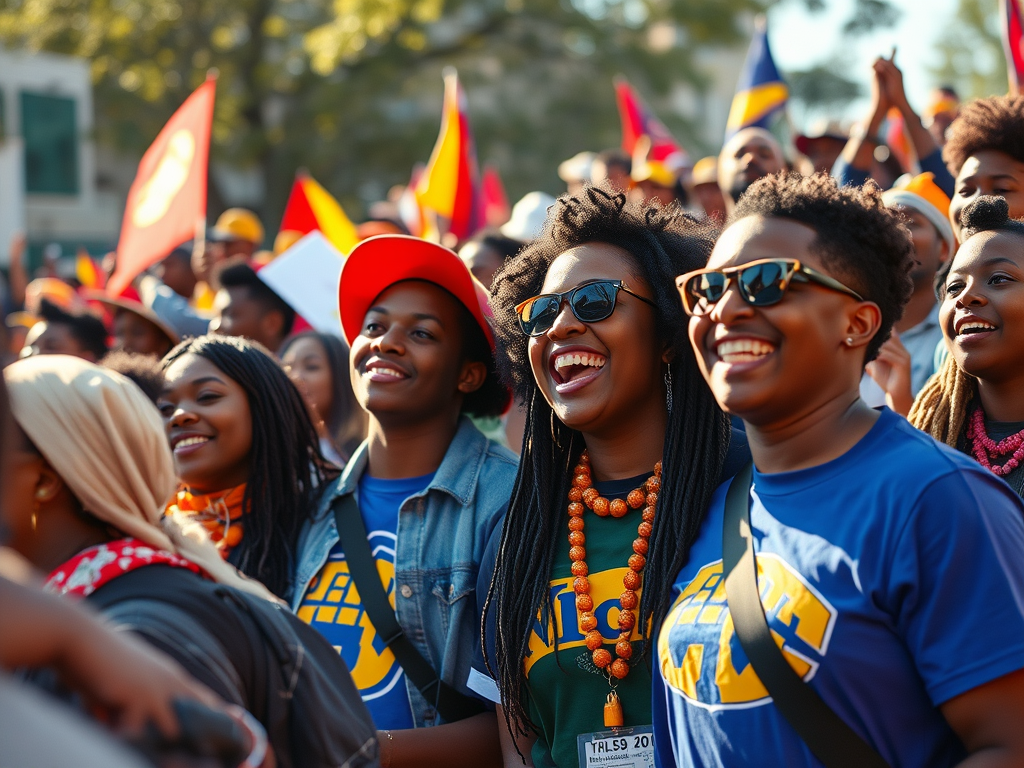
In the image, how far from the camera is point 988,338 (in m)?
3.28

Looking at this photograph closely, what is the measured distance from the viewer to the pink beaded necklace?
317cm

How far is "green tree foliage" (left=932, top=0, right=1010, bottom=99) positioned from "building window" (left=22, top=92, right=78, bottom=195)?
1997 cm

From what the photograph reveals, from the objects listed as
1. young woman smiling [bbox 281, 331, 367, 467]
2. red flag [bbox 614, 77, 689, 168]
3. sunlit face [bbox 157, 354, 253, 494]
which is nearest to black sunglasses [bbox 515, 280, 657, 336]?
sunlit face [bbox 157, 354, 253, 494]

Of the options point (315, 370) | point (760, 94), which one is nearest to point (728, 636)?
point (315, 370)

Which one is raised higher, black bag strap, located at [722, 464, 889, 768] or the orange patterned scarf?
the orange patterned scarf

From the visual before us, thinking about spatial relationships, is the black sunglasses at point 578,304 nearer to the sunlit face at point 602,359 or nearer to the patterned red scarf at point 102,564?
the sunlit face at point 602,359

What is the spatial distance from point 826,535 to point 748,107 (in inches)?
234

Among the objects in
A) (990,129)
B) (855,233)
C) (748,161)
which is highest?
(748,161)

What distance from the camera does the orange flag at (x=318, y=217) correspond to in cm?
836

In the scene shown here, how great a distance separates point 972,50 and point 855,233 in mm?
29296

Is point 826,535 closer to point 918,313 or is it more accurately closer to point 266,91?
point 918,313

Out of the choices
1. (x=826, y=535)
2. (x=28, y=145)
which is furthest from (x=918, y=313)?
(x=28, y=145)

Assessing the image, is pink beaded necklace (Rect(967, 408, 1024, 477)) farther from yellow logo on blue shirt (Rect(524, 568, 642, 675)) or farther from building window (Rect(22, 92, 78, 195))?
building window (Rect(22, 92, 78, 195))

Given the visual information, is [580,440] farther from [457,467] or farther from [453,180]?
[453,180]
